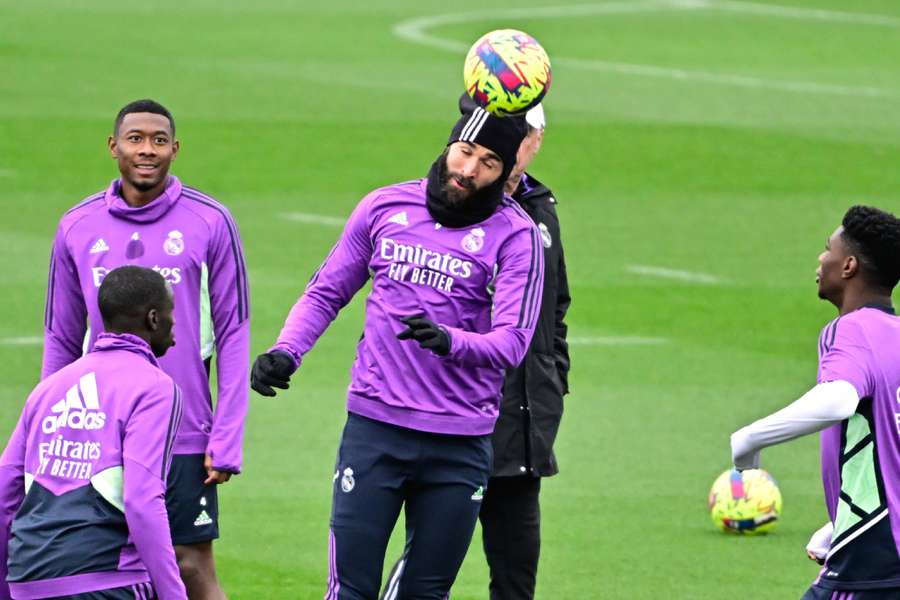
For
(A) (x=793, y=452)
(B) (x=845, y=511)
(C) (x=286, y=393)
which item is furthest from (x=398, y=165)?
(B) (x=845, y=511)

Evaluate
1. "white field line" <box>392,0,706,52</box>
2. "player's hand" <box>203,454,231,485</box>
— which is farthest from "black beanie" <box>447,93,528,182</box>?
"white field line" <box>392,0,706,52</box>

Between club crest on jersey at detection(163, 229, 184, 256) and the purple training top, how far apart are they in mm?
2630

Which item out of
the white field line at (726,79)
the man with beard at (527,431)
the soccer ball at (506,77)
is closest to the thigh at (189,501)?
the man with beard at (527,431)

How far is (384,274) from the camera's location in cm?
768

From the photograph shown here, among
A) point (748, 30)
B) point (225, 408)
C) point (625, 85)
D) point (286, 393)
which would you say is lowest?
point (225, 408)

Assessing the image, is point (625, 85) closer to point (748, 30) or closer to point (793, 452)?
point (748, 30)

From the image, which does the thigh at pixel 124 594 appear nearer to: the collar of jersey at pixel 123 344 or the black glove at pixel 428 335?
the collar of jersey at pixel 123 344

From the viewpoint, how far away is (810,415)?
668 centimetres

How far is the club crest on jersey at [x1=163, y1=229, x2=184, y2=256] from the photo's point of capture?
8.16 meters

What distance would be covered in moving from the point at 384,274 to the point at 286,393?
7954 mm

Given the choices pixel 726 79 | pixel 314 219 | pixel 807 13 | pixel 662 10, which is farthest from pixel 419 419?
pixel 662 10

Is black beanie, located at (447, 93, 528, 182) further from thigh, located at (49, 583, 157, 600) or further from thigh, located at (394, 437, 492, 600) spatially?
thigh, located at (49, 583, 157, 600)

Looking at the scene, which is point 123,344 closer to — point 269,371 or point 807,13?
point 269,371

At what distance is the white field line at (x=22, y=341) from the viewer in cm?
1705
